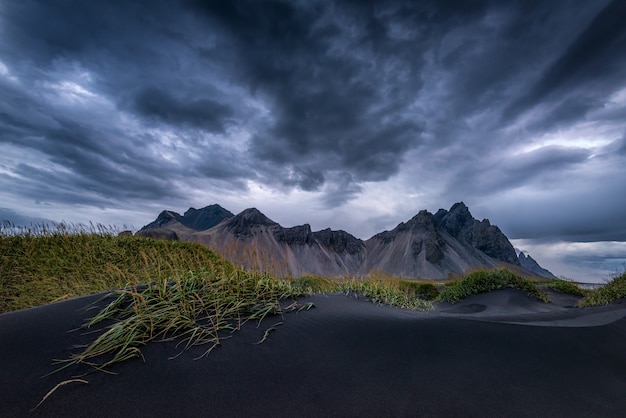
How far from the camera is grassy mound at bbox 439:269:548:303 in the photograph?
13.1m

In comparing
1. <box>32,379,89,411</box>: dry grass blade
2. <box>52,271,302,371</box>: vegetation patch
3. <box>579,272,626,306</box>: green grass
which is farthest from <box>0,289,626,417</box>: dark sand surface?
<box>579,272,626,306</box>: green grass

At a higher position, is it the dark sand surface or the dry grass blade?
the dark sand surface

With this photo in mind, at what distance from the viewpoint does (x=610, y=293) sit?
9484 mm

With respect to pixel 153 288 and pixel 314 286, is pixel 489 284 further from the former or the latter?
→ pixel 153 288

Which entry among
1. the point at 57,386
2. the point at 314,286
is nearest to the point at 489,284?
the point at 314,286

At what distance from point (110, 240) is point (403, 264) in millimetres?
190356

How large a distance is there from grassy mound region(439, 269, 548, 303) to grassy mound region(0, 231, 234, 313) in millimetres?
10335

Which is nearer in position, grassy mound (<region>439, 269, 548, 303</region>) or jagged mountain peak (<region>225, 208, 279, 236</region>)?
grassy mound (<region>439, 269, 548, 303</region>)

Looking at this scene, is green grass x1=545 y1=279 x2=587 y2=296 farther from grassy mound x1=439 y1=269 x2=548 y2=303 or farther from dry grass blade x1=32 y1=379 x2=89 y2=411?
dry grass blade x1=32 y1=379 x2=89 y2=411

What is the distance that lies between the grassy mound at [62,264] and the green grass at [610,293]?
11.3 meters

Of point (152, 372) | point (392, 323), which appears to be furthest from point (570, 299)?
point (152, 372)

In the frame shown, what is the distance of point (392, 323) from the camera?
4398 mm

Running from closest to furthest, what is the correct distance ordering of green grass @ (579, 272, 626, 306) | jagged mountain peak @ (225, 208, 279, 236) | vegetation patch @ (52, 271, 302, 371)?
vegetation patch @ (52, 271, 302, 371) < green grass @ (579, 272, 626, 306) < jagged mountain peak @ (225, 208, 279, 236)

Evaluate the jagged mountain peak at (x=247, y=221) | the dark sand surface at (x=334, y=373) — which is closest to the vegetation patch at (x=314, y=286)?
the dark sand surface at (x=334, y=373)
